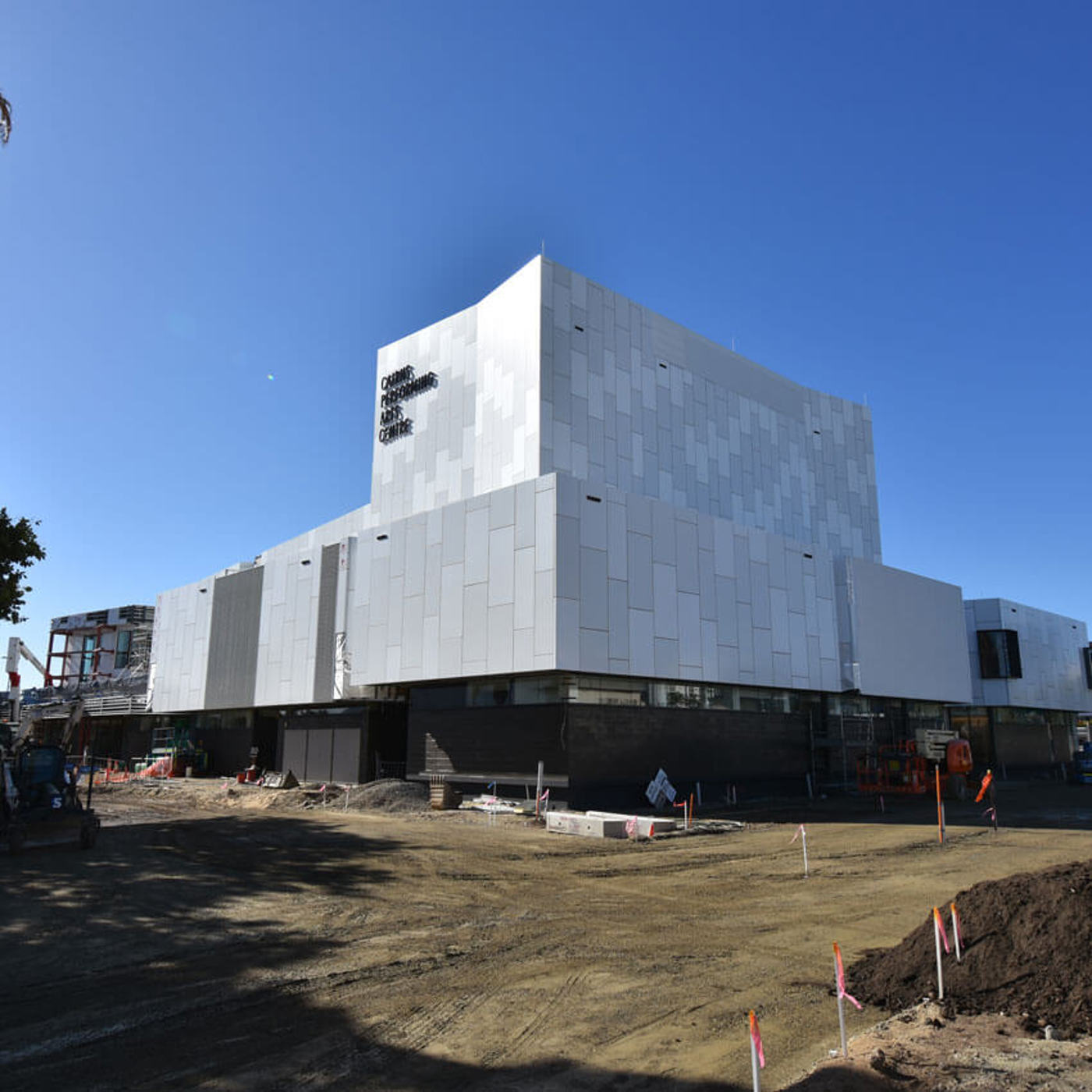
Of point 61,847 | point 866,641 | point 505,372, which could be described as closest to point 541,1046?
point 61,847

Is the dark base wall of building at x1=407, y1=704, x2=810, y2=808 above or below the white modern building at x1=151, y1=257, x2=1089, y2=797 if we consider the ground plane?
below

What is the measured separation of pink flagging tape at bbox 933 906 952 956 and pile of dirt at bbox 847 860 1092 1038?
0.31 ft

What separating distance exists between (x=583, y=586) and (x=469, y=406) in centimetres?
1483

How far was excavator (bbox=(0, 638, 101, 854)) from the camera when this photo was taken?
20.0 metres

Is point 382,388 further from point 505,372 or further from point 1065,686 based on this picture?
point 1065,686

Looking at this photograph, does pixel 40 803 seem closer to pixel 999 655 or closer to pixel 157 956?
pixel 157 956

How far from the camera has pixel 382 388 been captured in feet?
156

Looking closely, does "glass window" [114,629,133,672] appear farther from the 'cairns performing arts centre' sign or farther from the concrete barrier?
the concrete barrier

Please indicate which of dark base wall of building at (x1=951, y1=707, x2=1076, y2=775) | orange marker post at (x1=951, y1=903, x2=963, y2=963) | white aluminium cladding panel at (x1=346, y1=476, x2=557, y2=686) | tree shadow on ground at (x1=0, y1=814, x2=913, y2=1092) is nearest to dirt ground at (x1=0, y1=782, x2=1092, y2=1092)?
tree shadow on ground at (x1=0, y1=814, x2=913, y2=1092)

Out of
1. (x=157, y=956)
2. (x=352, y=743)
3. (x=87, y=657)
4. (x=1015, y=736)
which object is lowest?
(x=157, y=956)

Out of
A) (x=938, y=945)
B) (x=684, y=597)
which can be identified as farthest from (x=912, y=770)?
(x=938, y=945)

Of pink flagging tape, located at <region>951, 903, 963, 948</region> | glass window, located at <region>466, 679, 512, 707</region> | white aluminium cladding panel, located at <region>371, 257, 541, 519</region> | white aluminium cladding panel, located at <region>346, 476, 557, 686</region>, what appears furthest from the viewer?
white aluminium cladding panel, located at <region>371, 257, 541, 519</region>

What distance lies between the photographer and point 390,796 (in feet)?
106

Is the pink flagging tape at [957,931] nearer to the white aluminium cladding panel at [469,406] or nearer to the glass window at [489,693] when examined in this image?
the glass window at [489,693]
